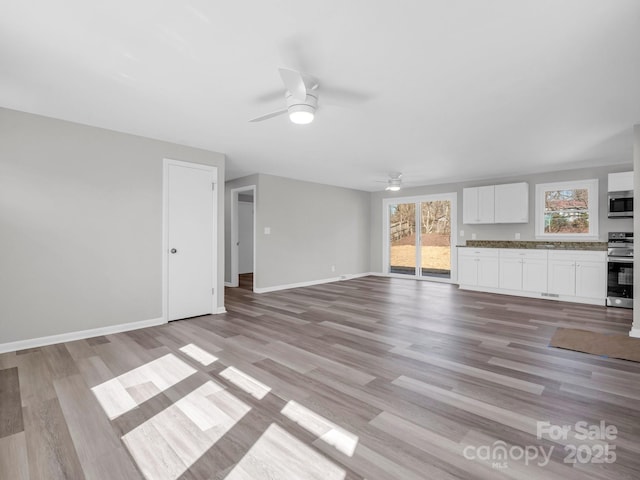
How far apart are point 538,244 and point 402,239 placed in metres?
3.12

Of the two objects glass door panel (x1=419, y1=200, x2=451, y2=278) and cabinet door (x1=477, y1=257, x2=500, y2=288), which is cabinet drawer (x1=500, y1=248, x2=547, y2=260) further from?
glass door panel (x1=419, y1=200, x2=451, y2=278)

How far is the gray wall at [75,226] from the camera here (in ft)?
10.6

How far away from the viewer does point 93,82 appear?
268 centimetres

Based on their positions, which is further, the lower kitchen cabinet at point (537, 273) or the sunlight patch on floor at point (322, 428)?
the lower kitchen cabinet at point (537, 273)

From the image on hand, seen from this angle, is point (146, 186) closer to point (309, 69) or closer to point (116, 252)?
point (116, 252)

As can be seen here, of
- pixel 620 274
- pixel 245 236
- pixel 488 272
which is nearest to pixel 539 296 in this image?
pixel 488 272

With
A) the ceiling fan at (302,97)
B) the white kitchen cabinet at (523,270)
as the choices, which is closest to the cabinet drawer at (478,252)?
the white kitchen cabinet at (523,270)

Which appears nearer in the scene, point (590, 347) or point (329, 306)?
point (590, 347)

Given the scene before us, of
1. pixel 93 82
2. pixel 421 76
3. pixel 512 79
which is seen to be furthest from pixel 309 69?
pixel 93 82

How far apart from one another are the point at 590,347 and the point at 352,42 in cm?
380

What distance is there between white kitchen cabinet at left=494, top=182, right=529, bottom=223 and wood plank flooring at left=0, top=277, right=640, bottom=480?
2.90 metres

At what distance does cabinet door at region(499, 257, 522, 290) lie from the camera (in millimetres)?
6184

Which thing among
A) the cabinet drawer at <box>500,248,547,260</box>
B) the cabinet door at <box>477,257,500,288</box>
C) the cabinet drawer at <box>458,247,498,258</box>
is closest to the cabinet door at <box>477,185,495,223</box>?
the cabinet drawer at <box>458,247,498,258</box>

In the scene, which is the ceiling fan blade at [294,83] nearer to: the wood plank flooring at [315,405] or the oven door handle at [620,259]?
the wood plank flooring at [315,405]
